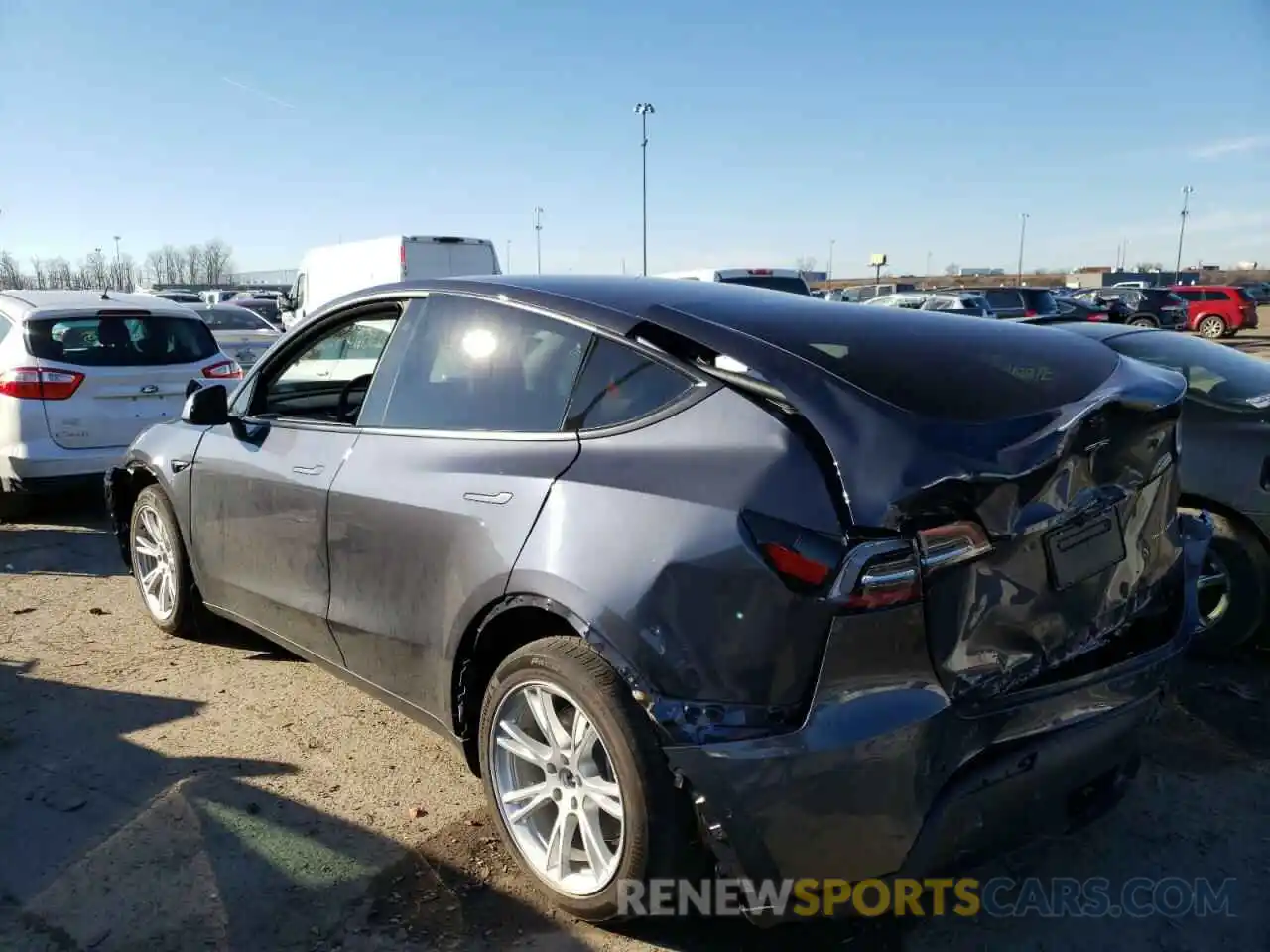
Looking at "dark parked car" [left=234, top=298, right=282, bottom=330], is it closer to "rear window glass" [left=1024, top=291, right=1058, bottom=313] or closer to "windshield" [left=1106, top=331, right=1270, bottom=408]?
"rear window glass" [left=1024, top=291, right=1058, bottom=313]

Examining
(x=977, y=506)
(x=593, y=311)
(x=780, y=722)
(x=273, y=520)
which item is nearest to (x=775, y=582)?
(x=780, y=722)

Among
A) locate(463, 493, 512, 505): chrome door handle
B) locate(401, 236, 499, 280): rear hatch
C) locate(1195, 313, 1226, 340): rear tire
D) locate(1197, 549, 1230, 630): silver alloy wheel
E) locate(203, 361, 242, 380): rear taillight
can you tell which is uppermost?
locate(401, 236, 499, 280): rear hatch

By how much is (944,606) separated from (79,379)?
6.63 m

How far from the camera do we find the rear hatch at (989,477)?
2094mm

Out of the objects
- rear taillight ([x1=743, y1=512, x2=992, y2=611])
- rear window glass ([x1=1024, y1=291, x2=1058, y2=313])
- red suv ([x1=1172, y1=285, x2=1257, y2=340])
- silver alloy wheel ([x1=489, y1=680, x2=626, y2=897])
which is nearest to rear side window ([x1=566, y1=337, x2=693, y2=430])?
rear taillight ([x1=743, y1=512, x2=992, y2=611])

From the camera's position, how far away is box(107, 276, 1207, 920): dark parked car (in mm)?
2074

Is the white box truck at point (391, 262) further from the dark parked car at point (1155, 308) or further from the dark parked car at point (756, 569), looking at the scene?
the dark parked car at point (1155, 308)

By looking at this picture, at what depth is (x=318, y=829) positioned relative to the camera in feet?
9.93

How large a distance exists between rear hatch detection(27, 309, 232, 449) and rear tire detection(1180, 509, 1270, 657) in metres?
6.17

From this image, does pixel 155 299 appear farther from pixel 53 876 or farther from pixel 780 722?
pixel 780 722

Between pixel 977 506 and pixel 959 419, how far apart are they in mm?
227

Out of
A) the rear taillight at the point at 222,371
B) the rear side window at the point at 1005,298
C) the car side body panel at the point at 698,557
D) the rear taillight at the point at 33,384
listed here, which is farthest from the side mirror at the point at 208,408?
the rear side window at the point at 1005,298

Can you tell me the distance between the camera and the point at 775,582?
6.82ft

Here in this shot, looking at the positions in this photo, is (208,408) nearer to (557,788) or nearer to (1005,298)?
(557,788)
